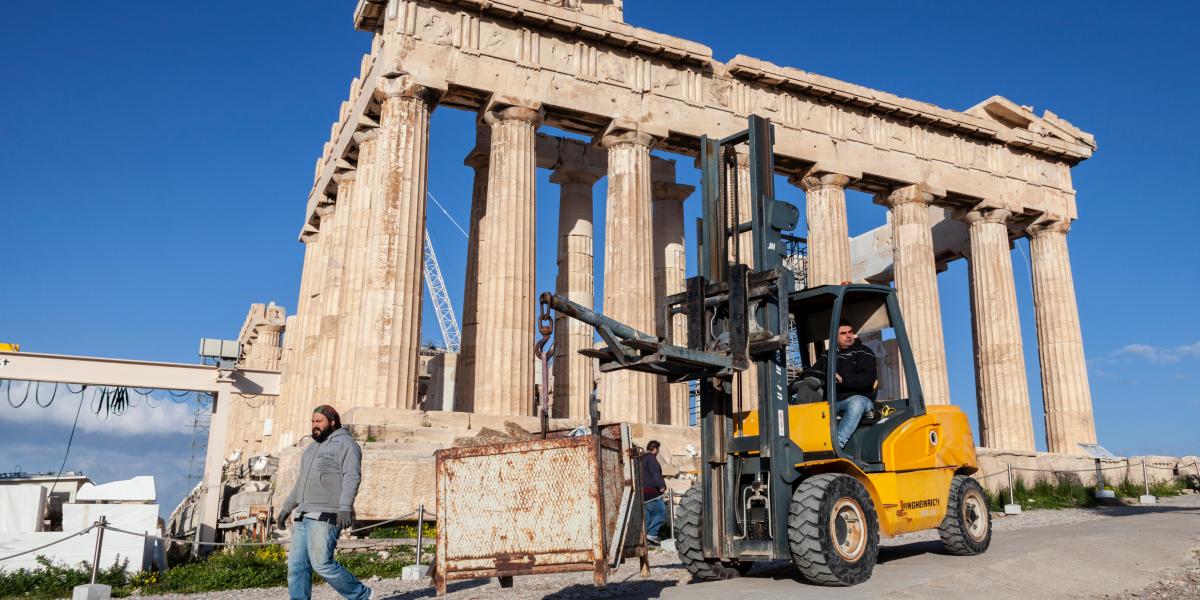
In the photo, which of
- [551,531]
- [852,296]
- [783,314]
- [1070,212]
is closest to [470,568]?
[551,531]

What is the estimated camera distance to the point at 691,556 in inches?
376

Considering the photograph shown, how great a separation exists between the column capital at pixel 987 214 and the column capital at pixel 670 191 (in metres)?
9.91

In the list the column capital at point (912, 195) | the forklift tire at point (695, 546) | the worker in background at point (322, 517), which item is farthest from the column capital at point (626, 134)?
the worker in background at point (322, 517)

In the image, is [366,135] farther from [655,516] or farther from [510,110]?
[655,516]

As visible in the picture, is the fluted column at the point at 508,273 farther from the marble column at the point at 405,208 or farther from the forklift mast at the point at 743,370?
the forklift mast at the point at 743,370

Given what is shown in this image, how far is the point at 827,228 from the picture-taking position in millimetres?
28781

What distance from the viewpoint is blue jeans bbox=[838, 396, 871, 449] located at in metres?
9.85

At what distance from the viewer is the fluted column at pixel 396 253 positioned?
21.7 m

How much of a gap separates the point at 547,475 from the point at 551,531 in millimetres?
427

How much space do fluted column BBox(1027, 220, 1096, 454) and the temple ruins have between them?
8 centimetres

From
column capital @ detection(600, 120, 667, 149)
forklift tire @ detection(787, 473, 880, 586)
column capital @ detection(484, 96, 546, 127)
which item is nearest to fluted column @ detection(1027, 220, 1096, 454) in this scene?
column capital @ detection(600, 120, 667, 149)

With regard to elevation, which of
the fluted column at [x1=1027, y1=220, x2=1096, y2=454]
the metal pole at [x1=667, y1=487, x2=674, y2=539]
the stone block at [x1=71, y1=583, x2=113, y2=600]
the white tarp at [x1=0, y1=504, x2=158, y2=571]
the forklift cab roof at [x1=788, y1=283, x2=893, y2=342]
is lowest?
Result: the stone block at [x1=71, y1=583, x2=113, y2=600]

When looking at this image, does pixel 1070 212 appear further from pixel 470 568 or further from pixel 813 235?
pixel 470 568

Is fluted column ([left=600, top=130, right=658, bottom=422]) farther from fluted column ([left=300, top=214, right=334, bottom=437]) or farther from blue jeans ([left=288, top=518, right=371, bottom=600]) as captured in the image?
blue jeans ([left=288, top=518, right=371, bottom=600])
